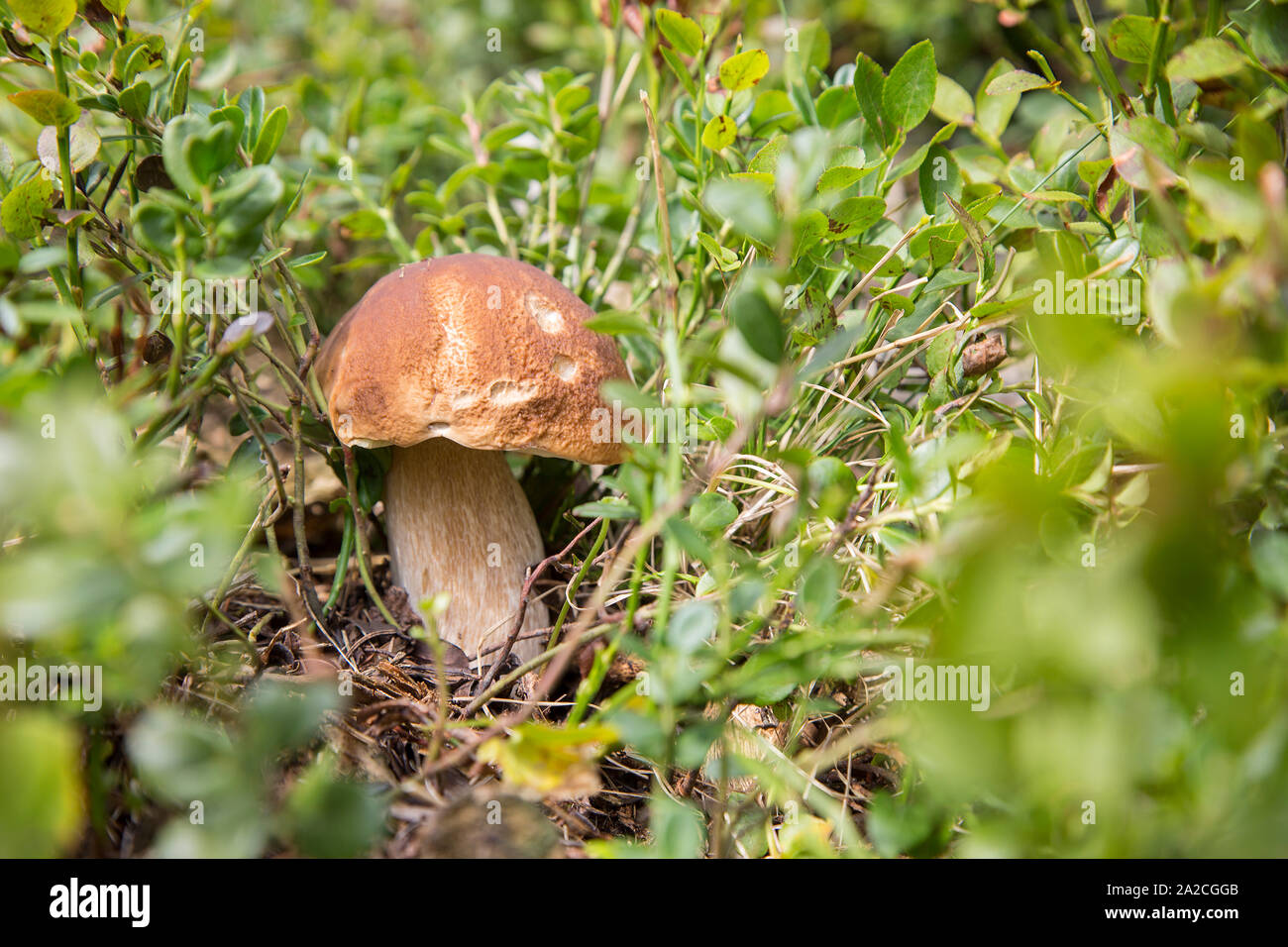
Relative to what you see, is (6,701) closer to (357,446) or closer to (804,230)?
(357,446)

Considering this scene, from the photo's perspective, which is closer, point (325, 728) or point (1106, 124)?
point (325, 728)

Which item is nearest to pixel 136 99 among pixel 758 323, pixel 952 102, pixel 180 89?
pixel 180 89

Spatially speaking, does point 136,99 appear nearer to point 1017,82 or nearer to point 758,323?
point 758,323

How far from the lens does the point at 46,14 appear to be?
0.83 meters

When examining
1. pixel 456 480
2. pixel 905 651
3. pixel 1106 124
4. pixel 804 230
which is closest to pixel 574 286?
pixel 456 480

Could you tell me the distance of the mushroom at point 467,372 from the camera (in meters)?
1.06

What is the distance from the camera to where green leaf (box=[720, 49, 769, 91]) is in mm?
1103

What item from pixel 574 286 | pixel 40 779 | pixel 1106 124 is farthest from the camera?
pixel 574 286

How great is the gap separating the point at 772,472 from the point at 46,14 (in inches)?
35.4

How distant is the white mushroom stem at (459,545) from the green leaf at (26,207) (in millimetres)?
531

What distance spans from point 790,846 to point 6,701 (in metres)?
0.73

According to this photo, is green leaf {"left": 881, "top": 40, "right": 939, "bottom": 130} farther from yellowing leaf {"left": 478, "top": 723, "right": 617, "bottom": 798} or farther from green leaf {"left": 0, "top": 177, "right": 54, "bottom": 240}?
green leaf {"left": 0, "top": 177, "right": 54, "bottom": 240}
